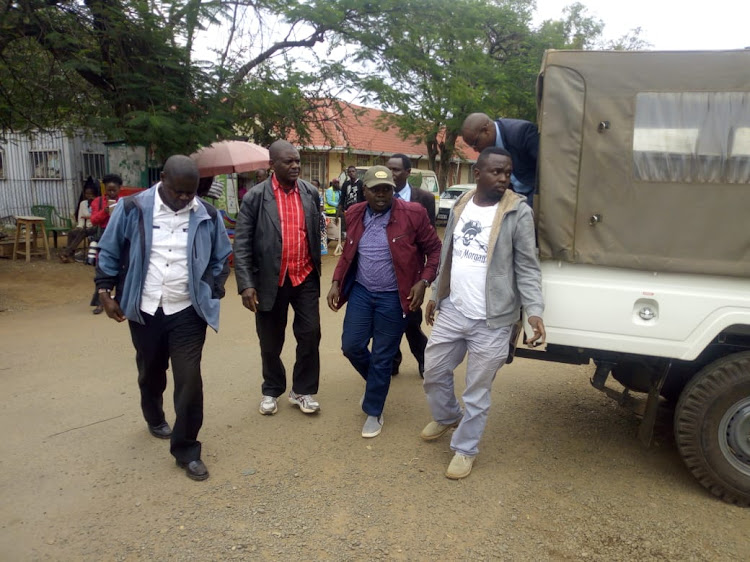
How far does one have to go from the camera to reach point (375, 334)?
154 inches

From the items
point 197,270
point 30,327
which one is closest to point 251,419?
point 197,270

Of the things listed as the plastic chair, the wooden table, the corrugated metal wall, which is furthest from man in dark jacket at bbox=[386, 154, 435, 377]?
the corrugated metal wall

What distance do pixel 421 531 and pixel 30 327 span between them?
5388 mm

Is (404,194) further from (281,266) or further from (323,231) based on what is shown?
(323,231)

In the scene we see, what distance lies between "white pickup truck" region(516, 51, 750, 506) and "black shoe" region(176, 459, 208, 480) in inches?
81.5

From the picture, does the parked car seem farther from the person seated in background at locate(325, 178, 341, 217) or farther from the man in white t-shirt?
the man in white t-shirt

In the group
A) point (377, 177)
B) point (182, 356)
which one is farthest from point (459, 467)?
point (377, 177)

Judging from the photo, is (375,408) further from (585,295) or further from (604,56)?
(604,56)

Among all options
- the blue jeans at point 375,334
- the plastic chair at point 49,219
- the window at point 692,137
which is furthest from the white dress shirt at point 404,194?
the plastic chair at point 49,219

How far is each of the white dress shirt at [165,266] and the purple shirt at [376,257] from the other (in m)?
1.15

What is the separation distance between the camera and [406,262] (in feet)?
12.5

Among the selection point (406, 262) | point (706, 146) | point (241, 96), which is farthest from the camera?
point (241, 96)

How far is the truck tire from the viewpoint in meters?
3.04

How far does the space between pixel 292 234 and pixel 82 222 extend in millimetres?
7620
